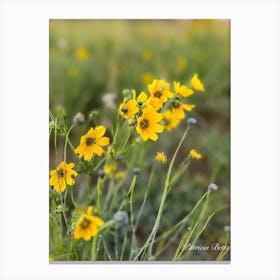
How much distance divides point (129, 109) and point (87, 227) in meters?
0.28

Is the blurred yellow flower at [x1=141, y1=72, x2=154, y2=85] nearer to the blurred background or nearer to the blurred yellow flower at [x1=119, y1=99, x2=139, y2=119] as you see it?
the blurred background

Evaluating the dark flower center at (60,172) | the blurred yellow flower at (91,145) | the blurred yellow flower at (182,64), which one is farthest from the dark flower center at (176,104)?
the blurred yellow flower at (182,64)

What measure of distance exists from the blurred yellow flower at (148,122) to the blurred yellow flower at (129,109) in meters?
0.02

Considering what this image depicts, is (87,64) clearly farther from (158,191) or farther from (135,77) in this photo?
(158,191)

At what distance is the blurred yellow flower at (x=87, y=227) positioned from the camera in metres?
1.14

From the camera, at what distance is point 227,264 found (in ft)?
4.72

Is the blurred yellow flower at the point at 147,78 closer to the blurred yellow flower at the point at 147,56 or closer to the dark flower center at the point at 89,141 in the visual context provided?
the blurred yellow flower at the point at 147,56

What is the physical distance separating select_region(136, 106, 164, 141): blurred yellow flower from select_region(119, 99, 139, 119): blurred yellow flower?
0.02m

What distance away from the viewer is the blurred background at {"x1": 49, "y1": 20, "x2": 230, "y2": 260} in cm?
214

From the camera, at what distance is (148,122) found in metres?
1.25
